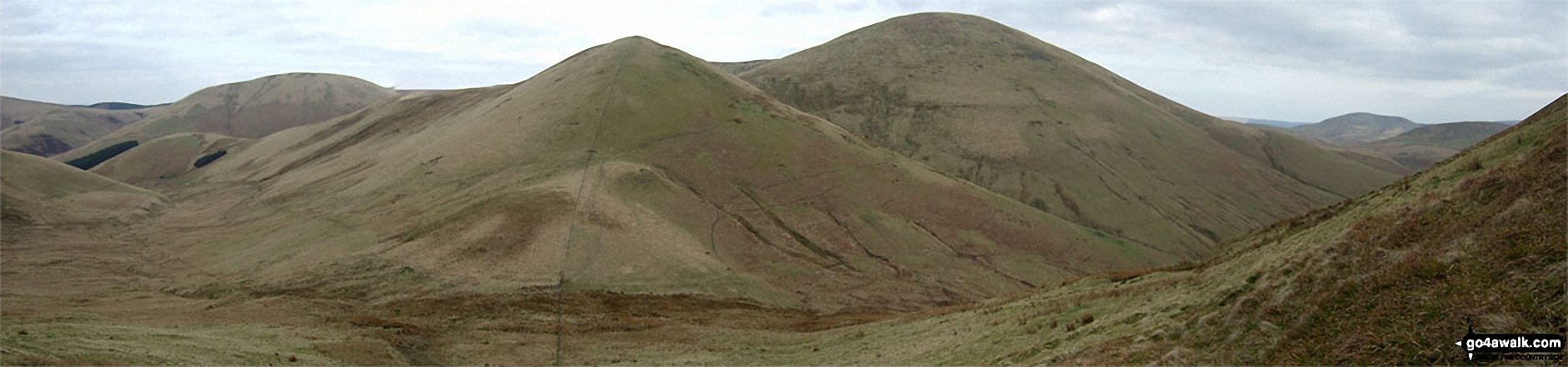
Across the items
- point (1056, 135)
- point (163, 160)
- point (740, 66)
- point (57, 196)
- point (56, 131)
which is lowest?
point (57, 196)

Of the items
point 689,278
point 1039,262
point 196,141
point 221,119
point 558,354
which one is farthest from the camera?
point 221,119

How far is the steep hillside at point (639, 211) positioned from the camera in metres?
39.3

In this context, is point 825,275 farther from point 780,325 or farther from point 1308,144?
point 1308,144

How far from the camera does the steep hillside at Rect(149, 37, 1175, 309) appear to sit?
39281 mm

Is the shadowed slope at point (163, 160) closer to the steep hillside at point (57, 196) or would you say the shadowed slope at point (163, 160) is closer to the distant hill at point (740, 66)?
the steep hillside at point (57, 196)

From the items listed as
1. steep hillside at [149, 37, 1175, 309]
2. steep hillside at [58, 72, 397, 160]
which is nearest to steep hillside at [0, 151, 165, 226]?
steep hillside at [149, 37, 1175, 309]

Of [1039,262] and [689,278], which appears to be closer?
[689,278]

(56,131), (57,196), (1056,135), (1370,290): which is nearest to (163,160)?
(57,196)

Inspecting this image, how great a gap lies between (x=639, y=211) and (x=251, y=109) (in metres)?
189

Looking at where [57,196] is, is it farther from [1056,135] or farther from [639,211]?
[1056,135]

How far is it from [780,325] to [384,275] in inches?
820

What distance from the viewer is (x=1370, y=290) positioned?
35.8 ft

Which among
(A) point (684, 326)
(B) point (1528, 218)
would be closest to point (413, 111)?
(A) point (684, 326)

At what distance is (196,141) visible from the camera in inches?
4092
